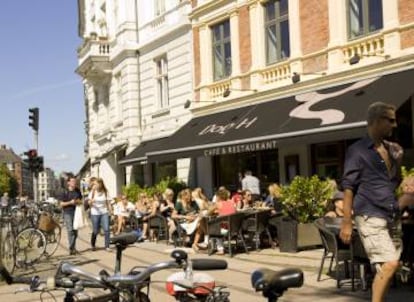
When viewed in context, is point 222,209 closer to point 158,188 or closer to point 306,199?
point 306,199

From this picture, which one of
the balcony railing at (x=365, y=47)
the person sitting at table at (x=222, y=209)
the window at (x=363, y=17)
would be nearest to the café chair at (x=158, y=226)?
the person sitting at table at (x=222, y=209)

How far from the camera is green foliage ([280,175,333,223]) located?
496 inches

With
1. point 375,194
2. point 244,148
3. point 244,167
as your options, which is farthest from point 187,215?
point 375,194

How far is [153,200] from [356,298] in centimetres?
1118

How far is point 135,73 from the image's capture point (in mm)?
27484

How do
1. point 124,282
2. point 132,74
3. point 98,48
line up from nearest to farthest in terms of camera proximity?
point 124,282 → point 132,74 → point 98,48

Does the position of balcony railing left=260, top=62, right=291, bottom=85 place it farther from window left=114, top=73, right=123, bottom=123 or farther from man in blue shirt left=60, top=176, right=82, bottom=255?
window left=114, top=73, right=123, bottom=123

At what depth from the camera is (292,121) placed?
15648mm

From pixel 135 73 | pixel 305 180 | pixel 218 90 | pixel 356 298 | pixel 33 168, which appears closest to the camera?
pixel 356 298

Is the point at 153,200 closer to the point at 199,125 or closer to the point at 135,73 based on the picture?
the point at 199,125

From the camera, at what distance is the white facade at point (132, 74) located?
949 inches

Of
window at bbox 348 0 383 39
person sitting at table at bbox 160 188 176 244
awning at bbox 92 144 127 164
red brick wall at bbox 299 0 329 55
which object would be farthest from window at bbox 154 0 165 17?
window at bbox 348 0 383 39

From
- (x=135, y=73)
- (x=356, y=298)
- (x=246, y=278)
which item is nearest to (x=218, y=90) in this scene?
(x=135, y=73)

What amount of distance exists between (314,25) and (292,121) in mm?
3090
